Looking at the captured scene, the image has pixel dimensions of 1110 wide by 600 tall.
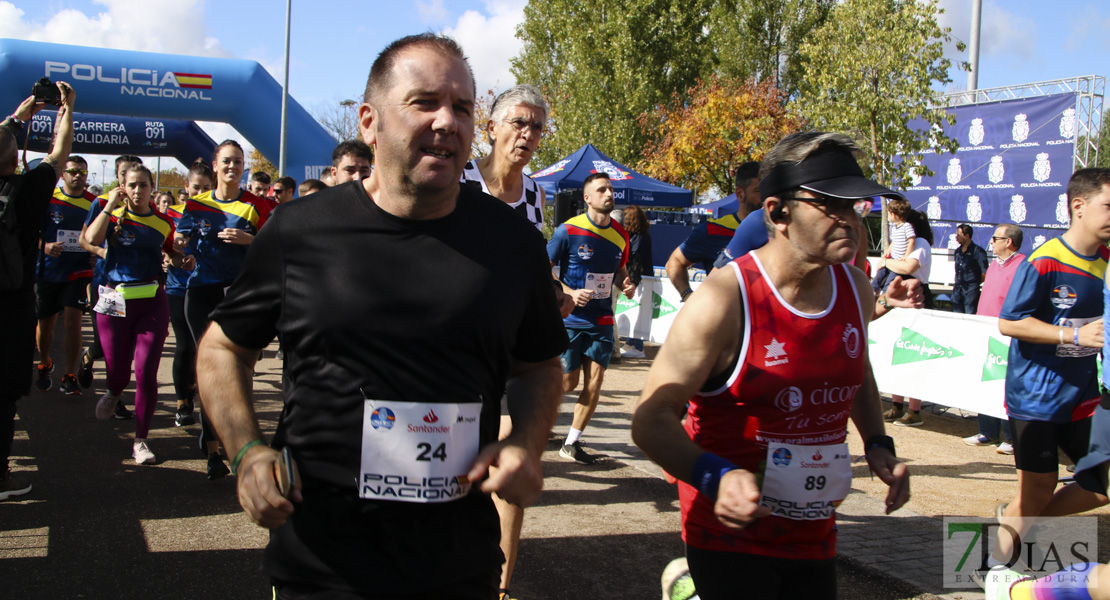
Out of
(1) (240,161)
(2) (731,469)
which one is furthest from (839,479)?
(1) (240,161)

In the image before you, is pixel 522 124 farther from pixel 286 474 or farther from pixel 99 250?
pixel 99 250

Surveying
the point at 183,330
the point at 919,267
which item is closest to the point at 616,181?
Result: the point at 919,267

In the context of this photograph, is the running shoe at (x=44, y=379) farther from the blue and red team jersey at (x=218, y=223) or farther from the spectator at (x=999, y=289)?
the spectator at (x=999, y=289)

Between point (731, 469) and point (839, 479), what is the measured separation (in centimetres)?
45

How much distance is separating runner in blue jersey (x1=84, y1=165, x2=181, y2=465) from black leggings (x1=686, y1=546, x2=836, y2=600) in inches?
184

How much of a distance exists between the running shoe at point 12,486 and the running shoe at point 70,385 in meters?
3.28

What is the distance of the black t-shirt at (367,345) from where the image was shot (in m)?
1.78

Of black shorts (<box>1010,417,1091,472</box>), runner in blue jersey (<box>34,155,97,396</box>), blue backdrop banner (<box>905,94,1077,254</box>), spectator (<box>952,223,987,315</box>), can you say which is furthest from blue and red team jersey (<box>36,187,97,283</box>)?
blue backdrop banner (<box>905,94,1077,254</box>)

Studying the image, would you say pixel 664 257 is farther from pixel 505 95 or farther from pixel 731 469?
pixel 731 469

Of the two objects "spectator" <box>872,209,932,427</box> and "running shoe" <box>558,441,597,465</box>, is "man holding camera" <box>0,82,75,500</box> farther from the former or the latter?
"spectator" <box>872,209,932,427</box>

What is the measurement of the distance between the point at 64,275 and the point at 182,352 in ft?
10.2

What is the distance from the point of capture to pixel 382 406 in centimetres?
177

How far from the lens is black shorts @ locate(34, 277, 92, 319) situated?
8383 millimetres

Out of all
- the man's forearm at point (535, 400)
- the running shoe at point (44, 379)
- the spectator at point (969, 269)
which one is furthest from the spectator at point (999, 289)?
the running shoe at point (44, 379)
